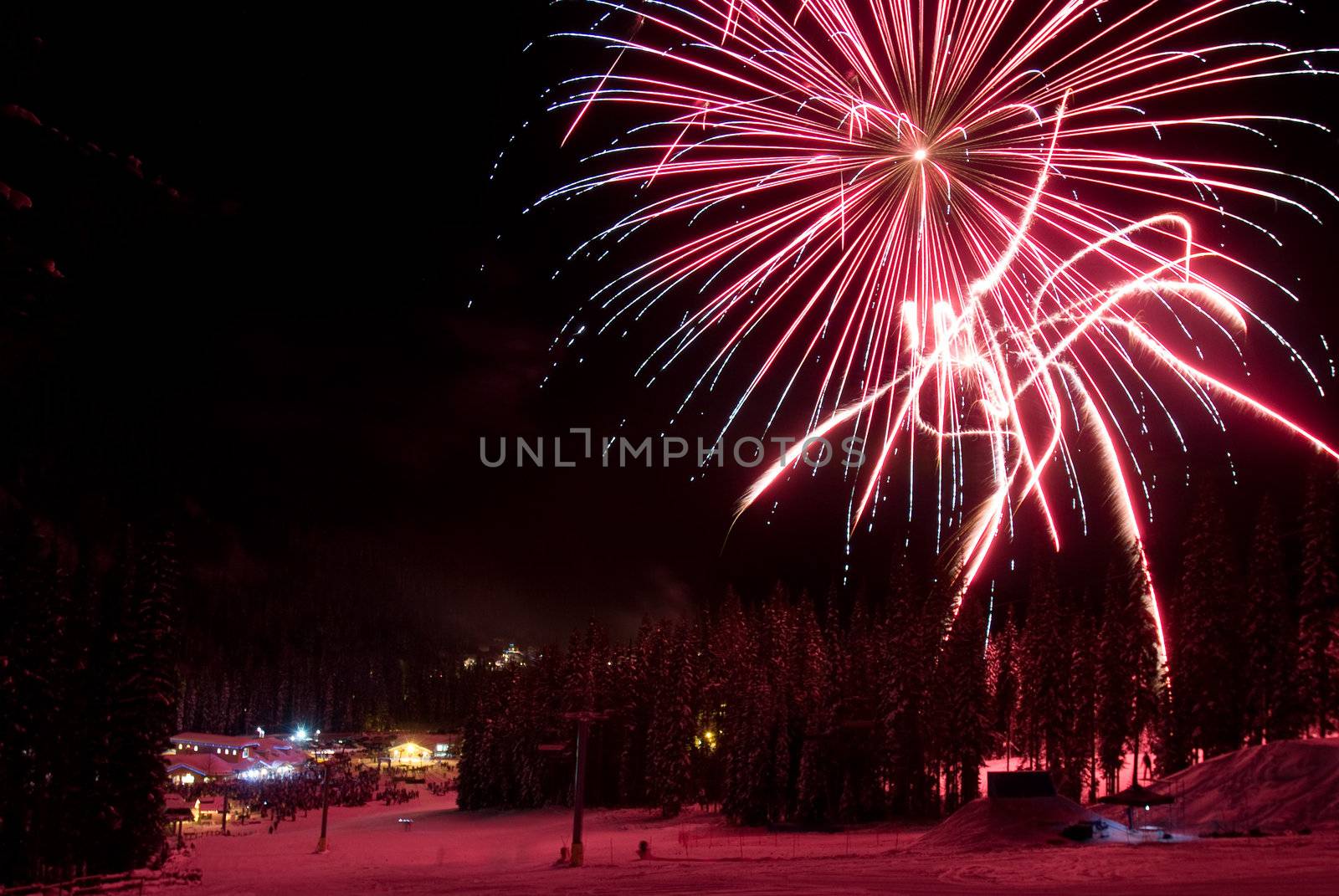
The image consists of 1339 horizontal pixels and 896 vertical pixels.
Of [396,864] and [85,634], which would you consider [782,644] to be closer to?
[396,864]

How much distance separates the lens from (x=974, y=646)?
51.3 meters

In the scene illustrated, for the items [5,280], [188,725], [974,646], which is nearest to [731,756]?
[974,646]

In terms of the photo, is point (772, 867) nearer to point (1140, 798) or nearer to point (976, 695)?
point (1140, 798)

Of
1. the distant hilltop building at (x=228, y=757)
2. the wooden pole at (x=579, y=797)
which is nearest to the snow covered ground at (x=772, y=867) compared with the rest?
the wooden pole at (x=579, y=797)

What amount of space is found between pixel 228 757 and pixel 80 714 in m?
88.5

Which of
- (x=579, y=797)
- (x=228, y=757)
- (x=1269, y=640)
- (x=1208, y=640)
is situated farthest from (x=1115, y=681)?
(x=228, y=757)

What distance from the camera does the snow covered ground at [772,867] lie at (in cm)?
1947

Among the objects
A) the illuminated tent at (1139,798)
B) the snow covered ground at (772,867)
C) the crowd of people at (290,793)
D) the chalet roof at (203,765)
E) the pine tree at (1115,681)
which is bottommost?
the crowd of people at (290,793)

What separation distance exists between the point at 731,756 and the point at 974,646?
13580 mm

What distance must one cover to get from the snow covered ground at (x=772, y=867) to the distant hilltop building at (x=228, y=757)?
4287 centimetres

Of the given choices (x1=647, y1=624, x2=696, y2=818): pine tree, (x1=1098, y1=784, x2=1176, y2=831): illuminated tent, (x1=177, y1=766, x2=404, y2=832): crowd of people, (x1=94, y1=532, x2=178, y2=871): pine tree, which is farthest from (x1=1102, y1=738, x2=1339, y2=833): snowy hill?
(x1=177, y1=766, x2=404, y2=832): crowd of people

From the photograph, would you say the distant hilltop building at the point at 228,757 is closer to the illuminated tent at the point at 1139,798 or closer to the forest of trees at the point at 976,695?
the forest of trees at the point at 976,695

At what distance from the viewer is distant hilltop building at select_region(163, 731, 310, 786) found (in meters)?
87.9

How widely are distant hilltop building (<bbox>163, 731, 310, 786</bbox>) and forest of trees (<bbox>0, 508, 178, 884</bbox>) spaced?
54799 mm
